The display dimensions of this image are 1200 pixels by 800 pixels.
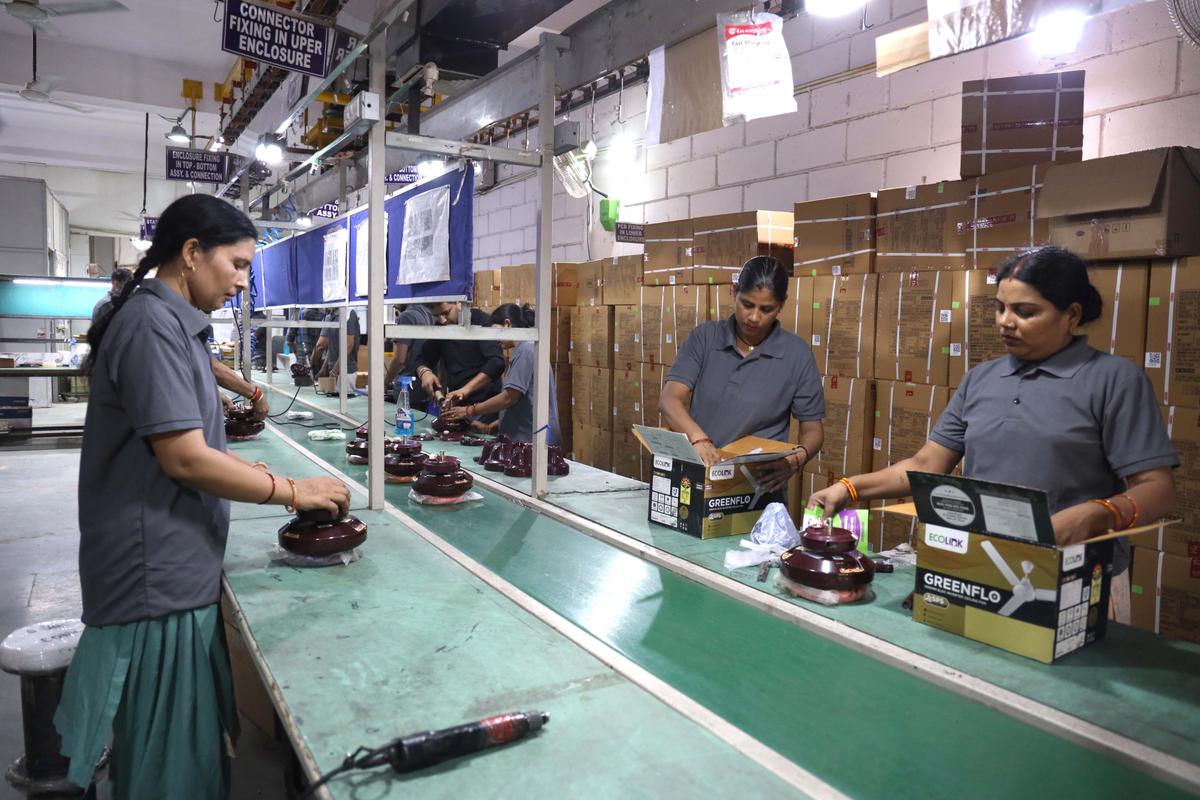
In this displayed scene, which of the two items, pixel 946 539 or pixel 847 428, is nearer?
pixel 946 539

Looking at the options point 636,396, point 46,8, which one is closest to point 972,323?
point 636,396

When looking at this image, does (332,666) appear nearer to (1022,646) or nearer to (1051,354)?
(1022,646)

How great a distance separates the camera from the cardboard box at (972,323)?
12.0 feet

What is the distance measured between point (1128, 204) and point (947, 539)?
2.26 metres

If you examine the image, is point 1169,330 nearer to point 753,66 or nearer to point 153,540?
point 753,66

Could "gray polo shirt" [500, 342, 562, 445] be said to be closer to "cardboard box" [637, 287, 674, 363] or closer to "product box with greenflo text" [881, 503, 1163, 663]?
"cardboard box" [637, 287, 674, 363]

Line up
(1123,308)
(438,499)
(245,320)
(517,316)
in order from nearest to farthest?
1. (438,499)
2. (1123,308)
3. (517,316)
4. (245,320)

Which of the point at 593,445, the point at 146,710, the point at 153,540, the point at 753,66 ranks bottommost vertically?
the point at 593,445

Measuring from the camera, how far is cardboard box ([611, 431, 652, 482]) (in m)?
6.22

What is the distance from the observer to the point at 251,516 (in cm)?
252

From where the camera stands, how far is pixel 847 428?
4.37 metres

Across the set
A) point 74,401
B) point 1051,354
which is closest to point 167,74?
point 74,401

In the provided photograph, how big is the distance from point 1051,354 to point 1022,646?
0.76 m

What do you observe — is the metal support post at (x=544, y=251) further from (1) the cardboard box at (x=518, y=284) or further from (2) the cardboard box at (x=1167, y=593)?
(1) the cardboard box at (x=518, y=284)
